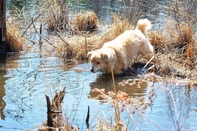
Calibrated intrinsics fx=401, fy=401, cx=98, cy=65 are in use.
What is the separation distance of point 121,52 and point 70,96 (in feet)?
5.64

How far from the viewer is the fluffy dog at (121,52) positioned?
22.8ft

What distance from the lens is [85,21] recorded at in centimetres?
1094

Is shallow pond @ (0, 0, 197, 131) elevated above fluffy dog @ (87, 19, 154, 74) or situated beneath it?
situated beneath

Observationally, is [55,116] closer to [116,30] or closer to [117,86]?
[117,86]

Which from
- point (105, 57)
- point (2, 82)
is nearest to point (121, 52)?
point (105, 57)

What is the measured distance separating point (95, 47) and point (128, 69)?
1316 mm

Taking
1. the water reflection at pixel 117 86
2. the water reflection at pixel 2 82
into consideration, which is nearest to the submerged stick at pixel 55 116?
the water reflection at pixel 2 82

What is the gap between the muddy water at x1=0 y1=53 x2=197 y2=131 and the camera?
4.82 metres

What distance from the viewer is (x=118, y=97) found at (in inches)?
129

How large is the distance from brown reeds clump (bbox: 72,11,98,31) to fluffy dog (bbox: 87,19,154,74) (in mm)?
3106

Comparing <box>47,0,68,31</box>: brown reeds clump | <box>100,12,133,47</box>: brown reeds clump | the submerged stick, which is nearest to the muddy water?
the submerged stick

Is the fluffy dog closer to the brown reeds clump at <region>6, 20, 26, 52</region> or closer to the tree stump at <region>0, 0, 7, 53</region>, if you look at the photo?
the tree stump at <region>0, 0, 7, 53</region>

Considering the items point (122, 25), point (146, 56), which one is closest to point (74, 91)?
point (146, 56)

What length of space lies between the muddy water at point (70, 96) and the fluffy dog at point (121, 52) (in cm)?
24
